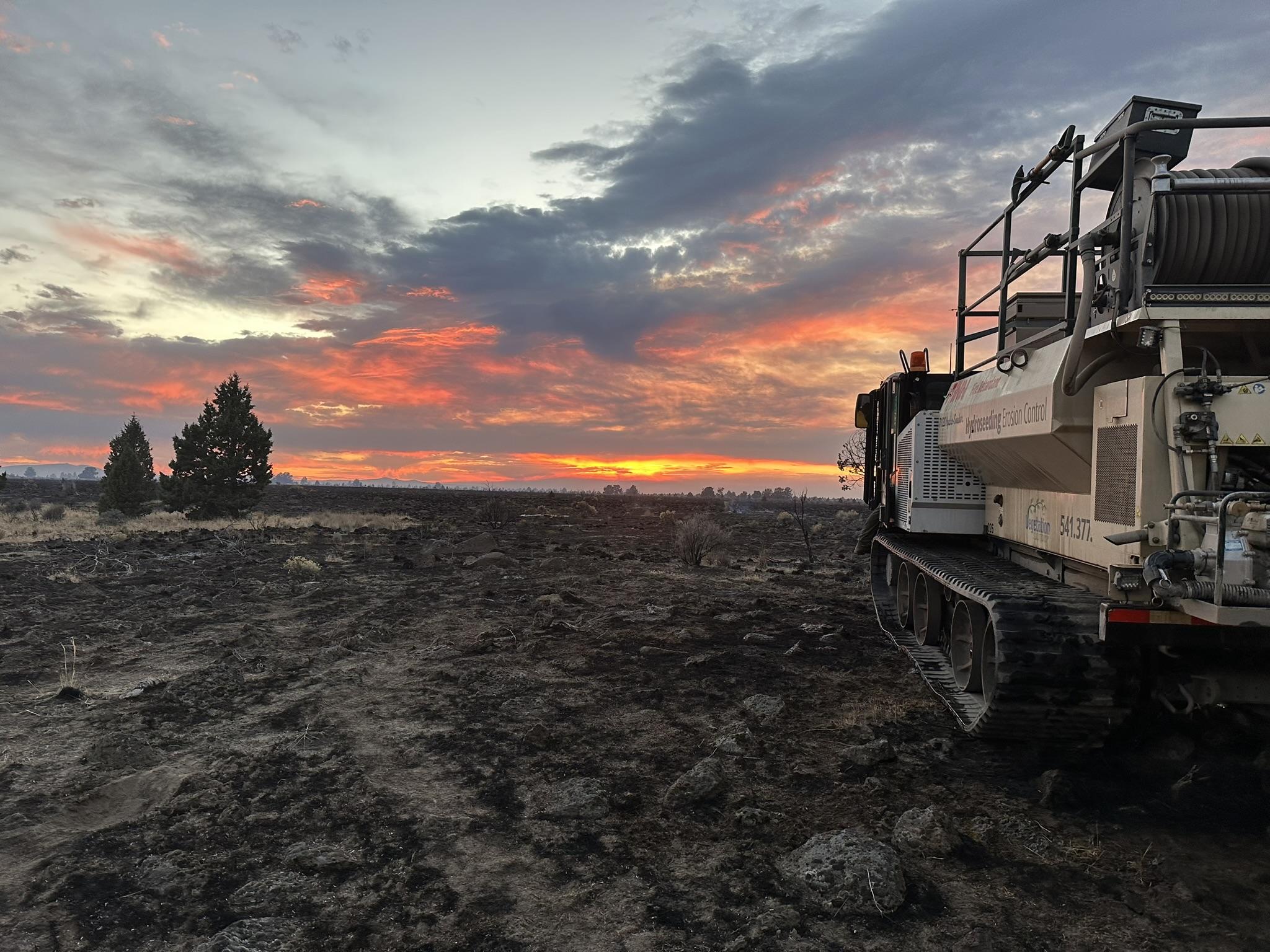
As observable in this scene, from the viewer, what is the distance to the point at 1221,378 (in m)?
4.43

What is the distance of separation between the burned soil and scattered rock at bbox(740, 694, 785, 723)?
4cm

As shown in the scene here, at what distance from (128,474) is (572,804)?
124 feet

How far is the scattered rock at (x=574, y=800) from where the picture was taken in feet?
15.9

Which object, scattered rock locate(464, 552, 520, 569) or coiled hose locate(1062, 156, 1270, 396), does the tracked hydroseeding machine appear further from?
scattered rock locate(464, 552, 520, 569)

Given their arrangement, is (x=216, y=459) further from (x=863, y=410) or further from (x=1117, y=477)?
(x=1117, y=477)

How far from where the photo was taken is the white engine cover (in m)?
8.62

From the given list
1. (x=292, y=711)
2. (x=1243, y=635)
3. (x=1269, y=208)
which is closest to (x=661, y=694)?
(x=292, y=711)

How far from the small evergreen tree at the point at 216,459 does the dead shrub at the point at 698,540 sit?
21171 mm

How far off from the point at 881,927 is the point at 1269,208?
530cm

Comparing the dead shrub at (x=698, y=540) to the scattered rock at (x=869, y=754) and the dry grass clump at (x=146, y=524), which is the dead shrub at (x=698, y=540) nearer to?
the scattered rock at (x=869, y=754)

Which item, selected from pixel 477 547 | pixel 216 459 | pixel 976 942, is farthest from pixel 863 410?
pixel 216 459

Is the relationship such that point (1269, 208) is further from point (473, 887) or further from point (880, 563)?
point (880, 563)

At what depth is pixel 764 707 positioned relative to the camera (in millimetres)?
7090

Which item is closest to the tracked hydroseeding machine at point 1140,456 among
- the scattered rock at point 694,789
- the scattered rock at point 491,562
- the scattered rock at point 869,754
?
the scattered rock at point 869,754
